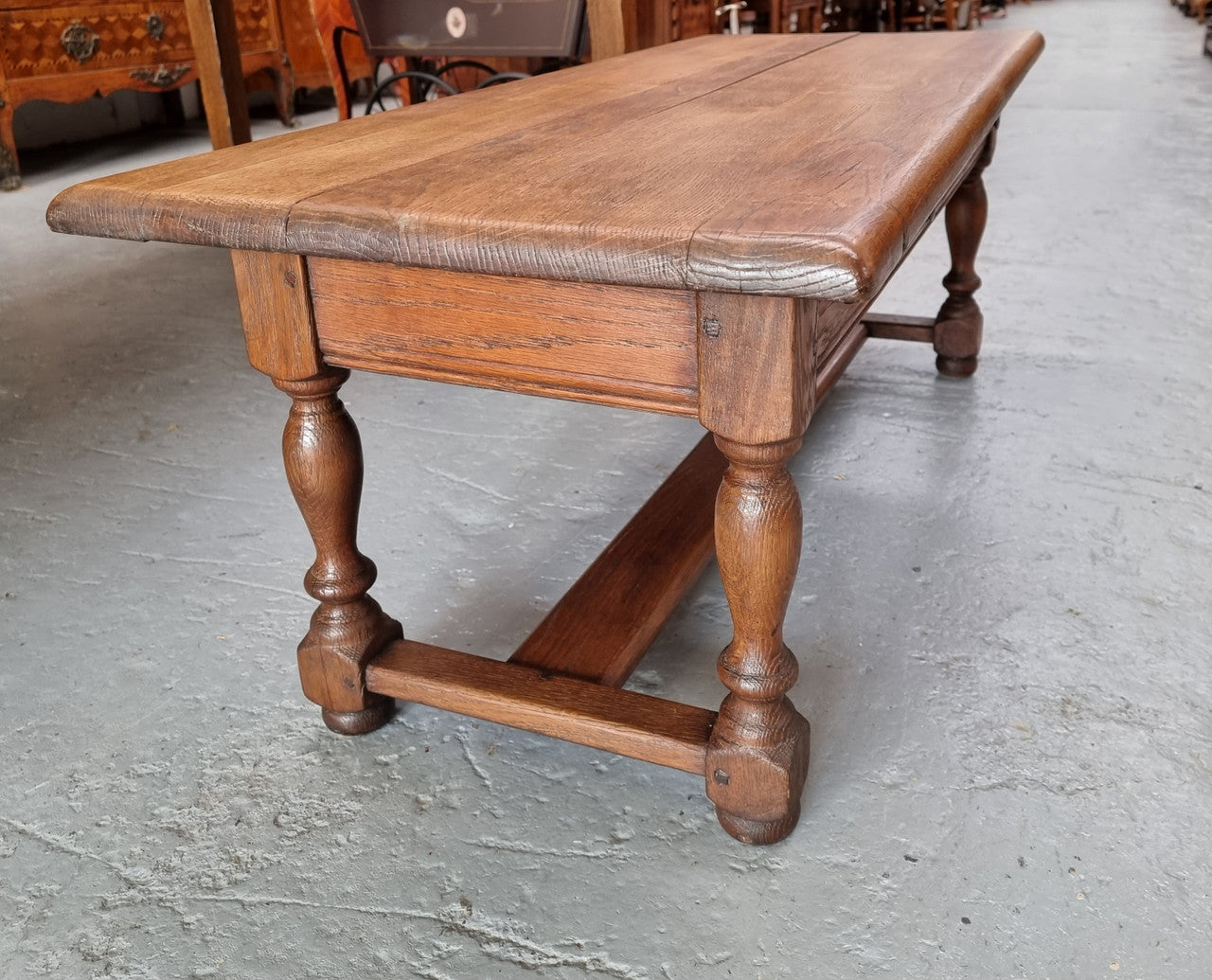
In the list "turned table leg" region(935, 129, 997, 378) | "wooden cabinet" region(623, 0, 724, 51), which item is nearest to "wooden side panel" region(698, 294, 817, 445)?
"turned table leg" region(935, 129, 997, 378)

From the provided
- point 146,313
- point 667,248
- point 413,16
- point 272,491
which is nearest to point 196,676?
point 272,491

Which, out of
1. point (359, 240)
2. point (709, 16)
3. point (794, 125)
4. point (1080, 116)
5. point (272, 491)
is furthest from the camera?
point (1080, 116)

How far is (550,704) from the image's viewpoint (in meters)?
1.12

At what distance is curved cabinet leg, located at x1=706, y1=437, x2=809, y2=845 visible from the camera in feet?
3.13

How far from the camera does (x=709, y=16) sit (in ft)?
14.0

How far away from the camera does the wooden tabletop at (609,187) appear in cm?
81

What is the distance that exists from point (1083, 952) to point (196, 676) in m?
1.04

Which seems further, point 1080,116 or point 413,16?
point 1080,116

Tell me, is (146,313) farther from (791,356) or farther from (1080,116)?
(1080,116)

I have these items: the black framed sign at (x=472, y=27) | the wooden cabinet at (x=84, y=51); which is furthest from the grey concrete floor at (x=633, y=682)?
the wooden cabinet at (x=84, y=51)

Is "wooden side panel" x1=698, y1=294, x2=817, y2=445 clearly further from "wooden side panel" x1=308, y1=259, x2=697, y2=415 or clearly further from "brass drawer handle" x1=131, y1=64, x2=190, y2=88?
"brass drawer handle" x1=131, y1=64, x2=190, y2=88

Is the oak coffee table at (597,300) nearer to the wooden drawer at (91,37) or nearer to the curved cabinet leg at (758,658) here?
the curved cabinet leg at (758,658)

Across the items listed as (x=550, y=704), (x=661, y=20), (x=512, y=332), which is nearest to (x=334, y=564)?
(x=550, y=704)

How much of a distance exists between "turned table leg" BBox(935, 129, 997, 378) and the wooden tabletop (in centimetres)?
64
